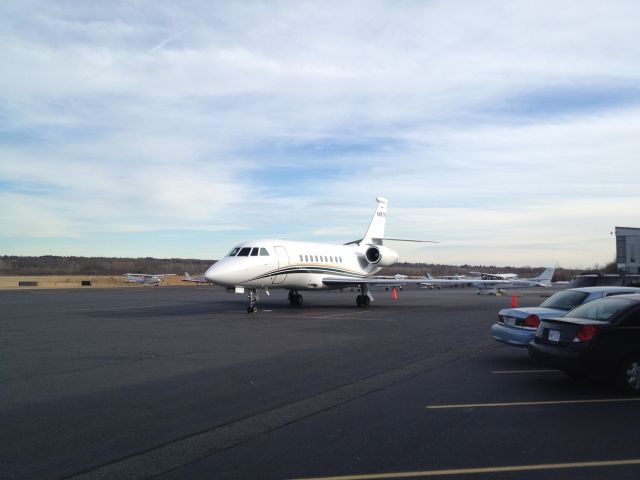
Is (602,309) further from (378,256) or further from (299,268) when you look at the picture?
(378,256)

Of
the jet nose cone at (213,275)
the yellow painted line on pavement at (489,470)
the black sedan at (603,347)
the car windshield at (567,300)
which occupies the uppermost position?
the jet nose cone at (213,275)

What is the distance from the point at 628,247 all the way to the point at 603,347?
196 ft

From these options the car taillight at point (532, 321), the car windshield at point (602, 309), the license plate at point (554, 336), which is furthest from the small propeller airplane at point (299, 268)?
the license plate at point (554, 336)

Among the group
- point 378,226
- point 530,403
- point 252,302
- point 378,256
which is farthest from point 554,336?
point 378,226

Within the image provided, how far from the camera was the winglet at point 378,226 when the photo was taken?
37.9 meters

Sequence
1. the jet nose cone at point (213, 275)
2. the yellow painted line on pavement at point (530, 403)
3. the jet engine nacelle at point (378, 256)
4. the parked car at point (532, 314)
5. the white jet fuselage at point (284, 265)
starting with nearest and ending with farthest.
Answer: the yellow painted line on pavement at point (530, 403), the parked car at point (532, 314), the jet nose cone at point (213, 275), the white jet fuselage at point (284, 265), the jet engine nacelle at point (378, 256)

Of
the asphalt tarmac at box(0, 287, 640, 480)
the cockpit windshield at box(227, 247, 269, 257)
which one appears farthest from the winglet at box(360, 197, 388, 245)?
the asphalt tarmac at box(0, 287, 640, 480)

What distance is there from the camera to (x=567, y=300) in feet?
40.0

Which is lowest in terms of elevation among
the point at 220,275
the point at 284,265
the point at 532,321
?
the point at 532,321

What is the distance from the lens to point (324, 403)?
Result: 7.95m

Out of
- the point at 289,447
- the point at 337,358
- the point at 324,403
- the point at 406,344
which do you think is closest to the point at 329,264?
the point at 406,344

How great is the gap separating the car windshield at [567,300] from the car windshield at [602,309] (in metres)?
2.12

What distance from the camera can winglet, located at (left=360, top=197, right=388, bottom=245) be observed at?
3791 cm

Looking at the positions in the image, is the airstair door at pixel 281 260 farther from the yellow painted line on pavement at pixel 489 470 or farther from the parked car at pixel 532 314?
the yellow painted line on pavement at pixel 489 470
